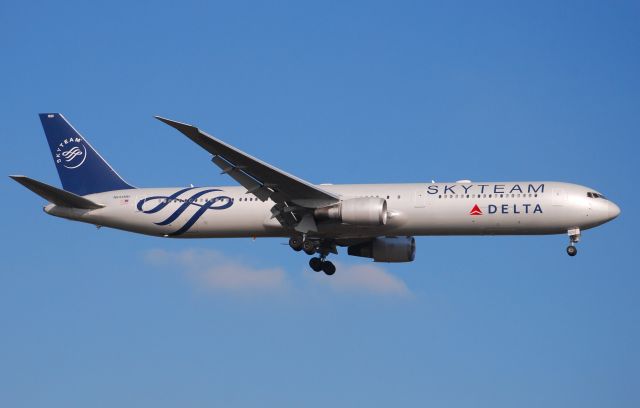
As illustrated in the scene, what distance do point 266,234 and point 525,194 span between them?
1212 cm

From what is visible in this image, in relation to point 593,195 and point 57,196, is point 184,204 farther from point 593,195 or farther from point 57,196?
point 593,195

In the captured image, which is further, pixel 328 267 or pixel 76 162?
pixel 76 162

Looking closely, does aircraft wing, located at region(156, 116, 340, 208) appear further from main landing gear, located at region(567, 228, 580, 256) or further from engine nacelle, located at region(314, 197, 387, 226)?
main landing gear, located at region(567, 228, 580, 256)

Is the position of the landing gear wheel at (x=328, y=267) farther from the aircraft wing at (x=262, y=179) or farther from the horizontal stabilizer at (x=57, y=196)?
the horizontal stabilizer at (x=57, y=196)

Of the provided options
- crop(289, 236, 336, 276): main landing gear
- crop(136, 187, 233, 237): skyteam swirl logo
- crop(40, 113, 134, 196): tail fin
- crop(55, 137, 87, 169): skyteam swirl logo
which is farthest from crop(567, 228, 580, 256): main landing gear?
crop(55, 137, 87, 169): skyteam swirl logo

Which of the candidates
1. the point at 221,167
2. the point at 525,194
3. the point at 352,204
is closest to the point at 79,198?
the point at 221,167

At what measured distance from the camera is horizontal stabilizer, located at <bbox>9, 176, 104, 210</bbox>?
53500 mm

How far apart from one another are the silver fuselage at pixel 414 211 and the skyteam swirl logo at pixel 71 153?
11.2 feet

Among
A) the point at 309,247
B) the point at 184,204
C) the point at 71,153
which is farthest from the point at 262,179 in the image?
the point at 71,153

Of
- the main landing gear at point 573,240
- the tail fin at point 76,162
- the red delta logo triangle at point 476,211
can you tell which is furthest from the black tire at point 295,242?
the main landing gear at point 573,240

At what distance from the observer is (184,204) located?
55938mm

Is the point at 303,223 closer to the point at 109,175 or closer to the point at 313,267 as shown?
the point at 313,267

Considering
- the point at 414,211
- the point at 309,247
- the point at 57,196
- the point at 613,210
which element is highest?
the point at 613,210

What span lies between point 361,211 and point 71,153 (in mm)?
16735
